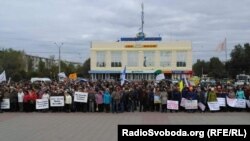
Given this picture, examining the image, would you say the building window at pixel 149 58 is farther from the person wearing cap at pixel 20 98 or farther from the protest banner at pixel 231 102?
the person wearing cap at pixel 20 98

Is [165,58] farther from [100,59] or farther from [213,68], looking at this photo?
[213,68]

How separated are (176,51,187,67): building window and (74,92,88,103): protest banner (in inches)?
2583

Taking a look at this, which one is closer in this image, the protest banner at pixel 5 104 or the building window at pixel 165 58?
the protest banner at pixel 5 104

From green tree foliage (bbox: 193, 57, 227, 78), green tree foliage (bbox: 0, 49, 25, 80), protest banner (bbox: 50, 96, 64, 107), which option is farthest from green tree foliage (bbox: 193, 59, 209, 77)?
protest banner (bbox: 50, 96, 64, 107)

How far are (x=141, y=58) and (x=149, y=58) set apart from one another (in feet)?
5.34

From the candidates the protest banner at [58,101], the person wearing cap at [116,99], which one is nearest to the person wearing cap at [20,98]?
the protest banner at [58,101]

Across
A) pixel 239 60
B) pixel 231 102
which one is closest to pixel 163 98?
pixel 231 102

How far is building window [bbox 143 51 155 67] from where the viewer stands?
9006 centimetres

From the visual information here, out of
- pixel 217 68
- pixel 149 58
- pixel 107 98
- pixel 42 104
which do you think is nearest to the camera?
pixel 107 98

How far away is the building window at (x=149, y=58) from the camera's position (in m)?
90.1

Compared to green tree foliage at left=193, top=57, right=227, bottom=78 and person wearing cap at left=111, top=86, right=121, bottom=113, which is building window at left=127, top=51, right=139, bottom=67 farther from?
person wearing cap at left=111, top=86, right=121, bottom=113

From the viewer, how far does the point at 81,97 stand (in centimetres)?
2461

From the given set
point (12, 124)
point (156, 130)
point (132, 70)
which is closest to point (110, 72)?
point (132, 70)

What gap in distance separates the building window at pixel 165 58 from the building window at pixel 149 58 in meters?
1.80
